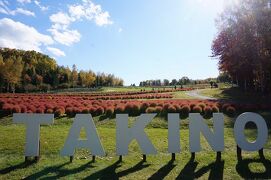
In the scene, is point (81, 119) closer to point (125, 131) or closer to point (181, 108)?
point (125, 131)

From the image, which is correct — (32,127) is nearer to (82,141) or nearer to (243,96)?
(82,141)

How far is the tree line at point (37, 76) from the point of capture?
76.3 m

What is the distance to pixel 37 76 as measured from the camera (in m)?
90.3

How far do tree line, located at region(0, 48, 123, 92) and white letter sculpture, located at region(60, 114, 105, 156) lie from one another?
68845mm

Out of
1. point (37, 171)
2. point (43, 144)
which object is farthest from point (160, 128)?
point (37, 171)

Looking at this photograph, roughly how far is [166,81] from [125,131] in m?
123

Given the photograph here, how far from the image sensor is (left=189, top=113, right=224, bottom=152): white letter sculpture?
10641 mm

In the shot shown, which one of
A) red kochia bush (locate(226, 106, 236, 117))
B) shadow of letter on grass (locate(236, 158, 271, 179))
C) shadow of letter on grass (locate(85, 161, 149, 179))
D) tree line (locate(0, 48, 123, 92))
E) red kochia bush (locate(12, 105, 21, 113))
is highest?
tree line (locate(0, 48, 123, 92))

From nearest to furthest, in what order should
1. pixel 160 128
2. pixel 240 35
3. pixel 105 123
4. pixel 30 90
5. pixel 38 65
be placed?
pixel 160 128 < pixel 105 123 < pixel 240 35 < pixel 30 90 < pixel 38 65

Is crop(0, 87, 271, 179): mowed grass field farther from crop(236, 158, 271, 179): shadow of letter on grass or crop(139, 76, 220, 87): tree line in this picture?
crop(139, 76, 220, 87): tree line

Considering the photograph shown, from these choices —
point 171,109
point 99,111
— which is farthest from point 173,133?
point 99,111

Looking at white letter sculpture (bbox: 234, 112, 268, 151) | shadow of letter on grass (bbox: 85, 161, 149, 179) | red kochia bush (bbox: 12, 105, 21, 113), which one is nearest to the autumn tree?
red kochia bush (bbox: 12, 105, 21, 113)

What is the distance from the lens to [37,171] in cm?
951

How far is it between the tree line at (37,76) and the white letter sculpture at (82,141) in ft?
226
